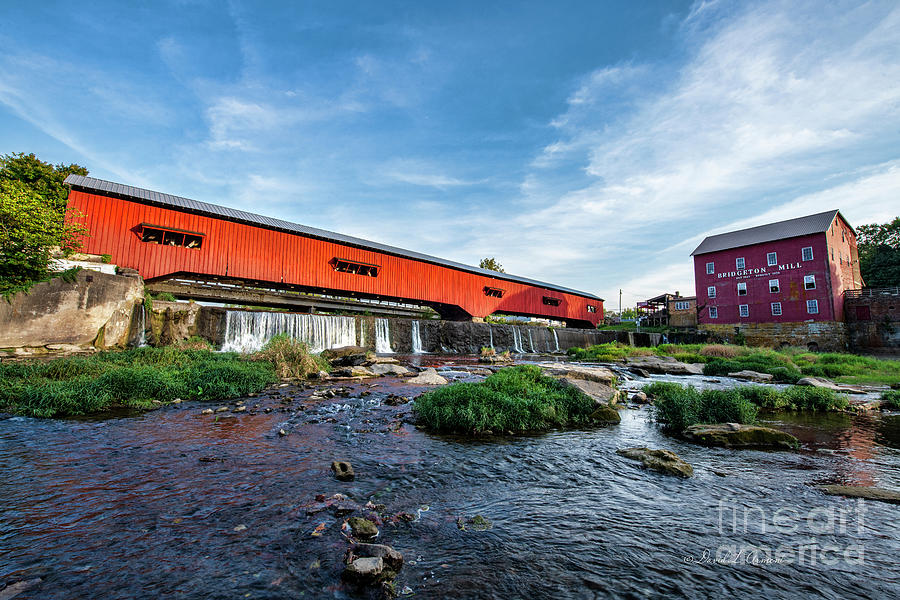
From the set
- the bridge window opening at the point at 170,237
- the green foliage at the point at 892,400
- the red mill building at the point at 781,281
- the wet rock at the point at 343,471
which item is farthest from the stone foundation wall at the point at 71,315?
the red mill building at the point at 781,281

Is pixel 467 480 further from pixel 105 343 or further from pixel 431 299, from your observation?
pixel 431 299

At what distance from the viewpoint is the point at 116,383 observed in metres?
7.04

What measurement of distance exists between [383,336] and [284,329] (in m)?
Result: 6.05

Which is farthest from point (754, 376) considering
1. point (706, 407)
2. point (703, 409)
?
point (703, 409)

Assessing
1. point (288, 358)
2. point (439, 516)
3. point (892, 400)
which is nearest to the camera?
point (439, 516)

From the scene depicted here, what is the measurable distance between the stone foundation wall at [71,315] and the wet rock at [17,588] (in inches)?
549

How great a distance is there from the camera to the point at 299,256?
22797 mm

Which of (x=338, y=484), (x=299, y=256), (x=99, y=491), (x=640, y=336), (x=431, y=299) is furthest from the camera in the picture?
(x=640, y=336)

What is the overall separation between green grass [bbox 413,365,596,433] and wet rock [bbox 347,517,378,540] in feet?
9.94

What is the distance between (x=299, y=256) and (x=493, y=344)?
14887 millimetres

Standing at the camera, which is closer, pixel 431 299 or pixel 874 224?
pixel 431 299

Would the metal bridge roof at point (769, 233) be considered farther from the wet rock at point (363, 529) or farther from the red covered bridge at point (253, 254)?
the wet rock at point (363, 529)

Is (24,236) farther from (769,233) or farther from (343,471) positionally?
(769,233)

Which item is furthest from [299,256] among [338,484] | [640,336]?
[640,336]
